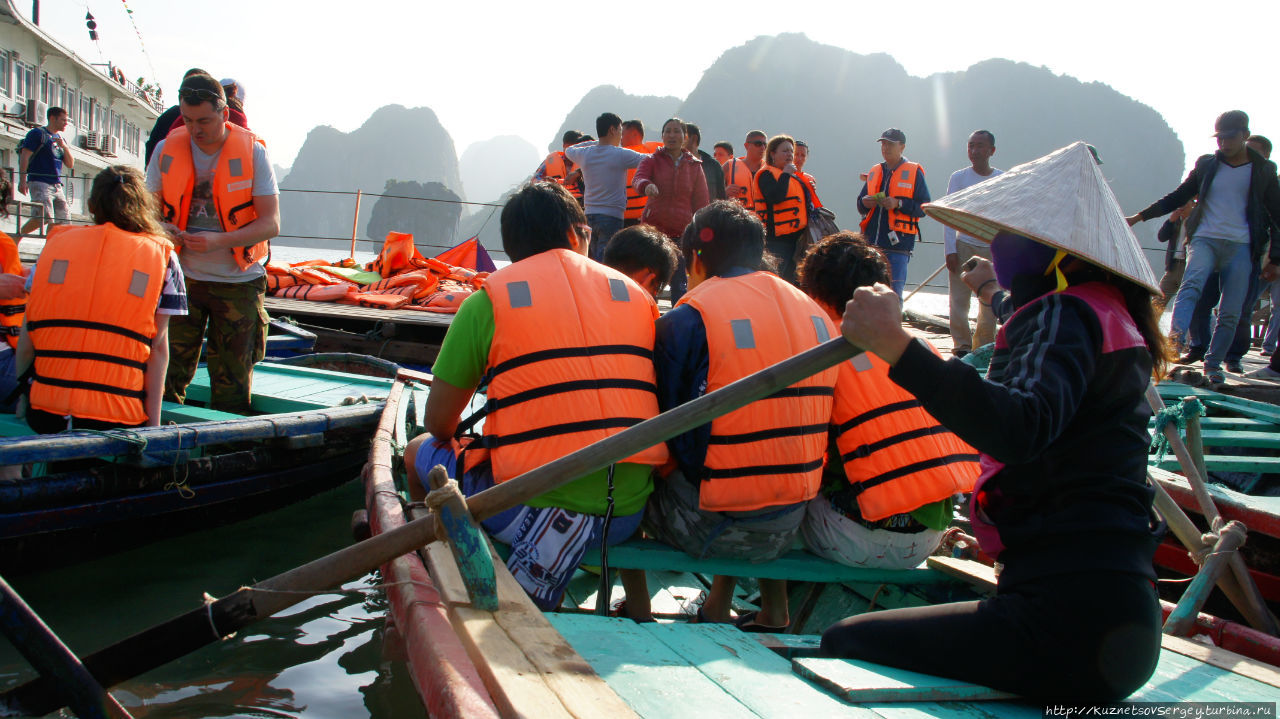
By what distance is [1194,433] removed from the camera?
10.5 ft

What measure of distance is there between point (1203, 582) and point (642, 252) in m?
2.06

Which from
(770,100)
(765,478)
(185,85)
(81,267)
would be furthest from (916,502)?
(770,100)

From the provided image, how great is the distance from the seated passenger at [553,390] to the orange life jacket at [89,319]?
1.59 m

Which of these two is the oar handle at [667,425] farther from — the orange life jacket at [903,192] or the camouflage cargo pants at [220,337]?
the orange life jacket at [903,192]

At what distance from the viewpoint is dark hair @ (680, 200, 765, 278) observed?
8.63ft

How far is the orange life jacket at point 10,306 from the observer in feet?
12.9

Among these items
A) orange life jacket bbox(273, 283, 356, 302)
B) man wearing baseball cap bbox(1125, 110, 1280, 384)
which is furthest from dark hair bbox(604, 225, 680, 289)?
orange life jacket bbox(273, 283, 356, 302)

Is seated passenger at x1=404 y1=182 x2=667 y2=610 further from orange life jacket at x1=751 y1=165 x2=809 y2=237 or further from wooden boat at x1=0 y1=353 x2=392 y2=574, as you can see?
orange life jacket at x1=751 y1=165 x2=809 y2=237

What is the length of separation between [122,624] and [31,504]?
23.6 inches

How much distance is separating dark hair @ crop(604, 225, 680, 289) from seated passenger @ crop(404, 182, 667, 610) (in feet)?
2.11

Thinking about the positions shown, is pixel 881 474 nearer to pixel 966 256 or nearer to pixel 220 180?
pixel 220 180

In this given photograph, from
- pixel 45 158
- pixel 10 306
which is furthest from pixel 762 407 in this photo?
pixel 45 158

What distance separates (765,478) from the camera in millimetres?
2350

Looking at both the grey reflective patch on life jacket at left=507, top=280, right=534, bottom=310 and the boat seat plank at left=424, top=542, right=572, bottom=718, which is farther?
the grey reflective patch on life jacket at left=507, top=280, right=534, bottom=310
